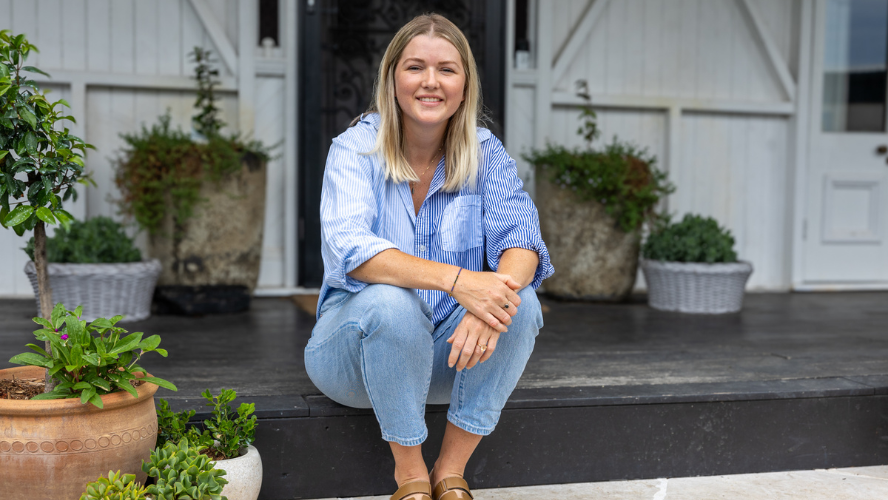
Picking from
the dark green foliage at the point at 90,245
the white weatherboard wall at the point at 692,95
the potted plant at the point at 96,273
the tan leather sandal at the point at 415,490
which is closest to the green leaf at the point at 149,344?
the tan leather sandal at the point at 415,490

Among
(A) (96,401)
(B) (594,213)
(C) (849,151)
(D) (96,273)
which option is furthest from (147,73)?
(C) (849,151)

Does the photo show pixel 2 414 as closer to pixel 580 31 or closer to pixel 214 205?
pixel 214 205

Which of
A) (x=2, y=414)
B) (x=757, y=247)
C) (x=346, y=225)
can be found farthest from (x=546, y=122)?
(x=2, y=414)

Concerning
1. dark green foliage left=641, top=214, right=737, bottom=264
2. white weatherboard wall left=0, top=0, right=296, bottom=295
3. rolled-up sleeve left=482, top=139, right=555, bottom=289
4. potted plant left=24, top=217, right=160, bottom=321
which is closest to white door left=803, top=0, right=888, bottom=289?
dark green foliage left=641, top=214, right=737, bottom=264

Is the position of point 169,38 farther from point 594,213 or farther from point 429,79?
point 429,79

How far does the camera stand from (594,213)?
3877 millimetres

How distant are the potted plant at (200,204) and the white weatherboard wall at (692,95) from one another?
1.44 m

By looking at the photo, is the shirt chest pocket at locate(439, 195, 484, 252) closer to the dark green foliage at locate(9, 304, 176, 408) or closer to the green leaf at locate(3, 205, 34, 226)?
the dark green foliage at locate(9, 304, 176, 408)

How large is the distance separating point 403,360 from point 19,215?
2.48ft

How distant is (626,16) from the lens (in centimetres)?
432

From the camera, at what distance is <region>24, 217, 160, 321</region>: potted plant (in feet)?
9.93

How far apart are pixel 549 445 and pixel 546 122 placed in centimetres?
260

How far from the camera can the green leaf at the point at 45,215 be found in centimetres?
143

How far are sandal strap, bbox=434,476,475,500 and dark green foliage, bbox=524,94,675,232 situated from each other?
240cm
